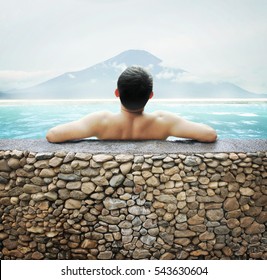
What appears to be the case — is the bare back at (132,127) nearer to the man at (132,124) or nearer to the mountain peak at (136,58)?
the man at (132,124)

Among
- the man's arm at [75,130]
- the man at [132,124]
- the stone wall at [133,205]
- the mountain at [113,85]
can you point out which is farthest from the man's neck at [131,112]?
the mountain at [113,85]

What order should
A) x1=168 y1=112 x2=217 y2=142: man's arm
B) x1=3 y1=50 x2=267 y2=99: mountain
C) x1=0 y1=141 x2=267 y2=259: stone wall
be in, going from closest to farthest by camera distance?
x1=0 y1=141 x2=267 y2=259: stone wall, x1=168 y1=112 x2=217 y2=142: man's arm, x1=3 y1=50 x2=267 y2=99: mountain

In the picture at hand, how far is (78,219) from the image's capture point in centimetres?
256

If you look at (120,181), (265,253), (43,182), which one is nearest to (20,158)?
→ (43,182)

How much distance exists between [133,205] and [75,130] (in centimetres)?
86

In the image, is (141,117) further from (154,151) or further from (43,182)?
(43,182)

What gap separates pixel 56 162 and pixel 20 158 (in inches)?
12.7

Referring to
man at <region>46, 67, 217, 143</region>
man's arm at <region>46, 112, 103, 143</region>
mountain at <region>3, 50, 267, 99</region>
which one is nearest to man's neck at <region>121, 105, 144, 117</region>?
man at <region>46, 67, 217, 143</region>

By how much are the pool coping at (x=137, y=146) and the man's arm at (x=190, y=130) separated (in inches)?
2.3

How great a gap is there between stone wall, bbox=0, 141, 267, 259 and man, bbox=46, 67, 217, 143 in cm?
31

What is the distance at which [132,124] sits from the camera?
275cm

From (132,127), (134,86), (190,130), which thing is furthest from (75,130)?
(190,130)

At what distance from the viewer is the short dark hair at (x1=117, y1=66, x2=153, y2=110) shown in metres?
2.59

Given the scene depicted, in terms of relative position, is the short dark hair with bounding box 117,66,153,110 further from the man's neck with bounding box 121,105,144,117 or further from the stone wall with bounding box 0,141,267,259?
the stone wall with bounding box 0,141,267,259
